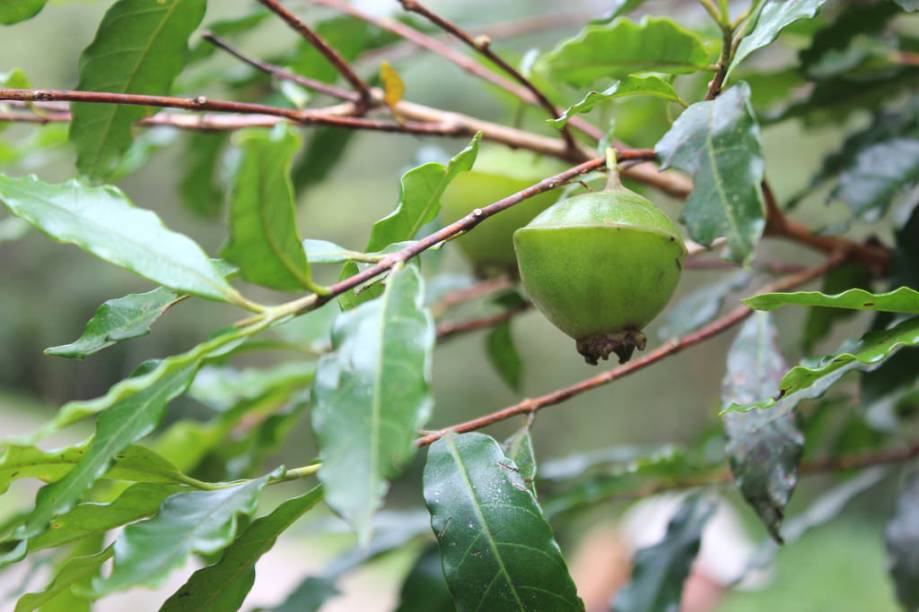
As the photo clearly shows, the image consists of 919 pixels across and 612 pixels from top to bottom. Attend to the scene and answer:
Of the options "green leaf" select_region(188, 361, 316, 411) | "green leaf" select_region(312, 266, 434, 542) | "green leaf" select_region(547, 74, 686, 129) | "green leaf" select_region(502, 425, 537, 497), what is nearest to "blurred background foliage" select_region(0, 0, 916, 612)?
"green leaf" select_region(188, 361, 316, 411)

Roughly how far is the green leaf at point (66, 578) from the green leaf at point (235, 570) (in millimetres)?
51

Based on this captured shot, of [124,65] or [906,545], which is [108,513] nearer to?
[124,65]

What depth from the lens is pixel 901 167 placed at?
759 mm

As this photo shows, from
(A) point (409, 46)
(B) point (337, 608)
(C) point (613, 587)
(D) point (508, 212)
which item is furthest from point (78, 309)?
(D) point (508, 212)

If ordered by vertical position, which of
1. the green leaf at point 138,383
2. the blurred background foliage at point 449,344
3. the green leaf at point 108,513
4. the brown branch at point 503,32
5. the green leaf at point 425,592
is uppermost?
the green leaf at point 138,383

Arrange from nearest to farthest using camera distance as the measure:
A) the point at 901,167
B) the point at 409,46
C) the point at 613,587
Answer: the point at 901,167 → the point at 409,46 → the point at 613,587

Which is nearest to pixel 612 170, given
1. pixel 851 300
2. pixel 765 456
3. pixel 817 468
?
pixel 851 300

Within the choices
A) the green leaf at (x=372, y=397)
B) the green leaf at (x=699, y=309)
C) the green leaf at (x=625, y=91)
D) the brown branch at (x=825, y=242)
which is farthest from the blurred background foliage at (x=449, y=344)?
the green leaf at (x=372, y=397)

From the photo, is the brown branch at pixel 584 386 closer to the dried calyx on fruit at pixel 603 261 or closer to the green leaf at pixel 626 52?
the dried calyx on fruit at pixel 603 261

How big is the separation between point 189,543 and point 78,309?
556cm

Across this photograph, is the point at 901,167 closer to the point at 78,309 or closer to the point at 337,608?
the point at 337,608

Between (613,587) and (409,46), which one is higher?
(409,46)

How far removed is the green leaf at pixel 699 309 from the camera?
0.87 meters

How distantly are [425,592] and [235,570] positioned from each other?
0.44 m
